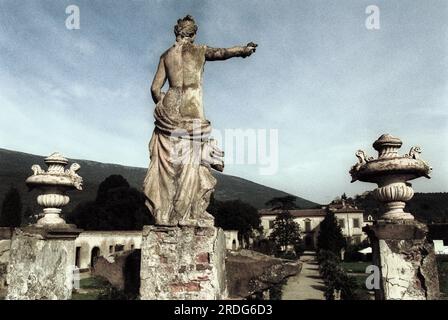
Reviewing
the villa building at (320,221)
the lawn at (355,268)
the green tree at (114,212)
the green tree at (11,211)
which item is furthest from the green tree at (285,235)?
the green tree at (11,211)

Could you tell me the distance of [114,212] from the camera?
4959 centimetres

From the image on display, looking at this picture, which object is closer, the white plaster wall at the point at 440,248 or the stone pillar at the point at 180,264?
the stone pillar at the point at 180,264

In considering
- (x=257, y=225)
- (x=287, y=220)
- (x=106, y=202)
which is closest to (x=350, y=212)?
(x=287, y=220)

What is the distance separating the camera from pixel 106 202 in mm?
51188

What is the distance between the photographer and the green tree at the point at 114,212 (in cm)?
4900

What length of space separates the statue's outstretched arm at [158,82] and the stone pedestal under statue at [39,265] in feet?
7.30

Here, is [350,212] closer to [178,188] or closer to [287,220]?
[287,220]

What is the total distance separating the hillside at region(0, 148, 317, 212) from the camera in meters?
95.5

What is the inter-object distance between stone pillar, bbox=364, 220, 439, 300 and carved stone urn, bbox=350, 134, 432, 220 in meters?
0.15

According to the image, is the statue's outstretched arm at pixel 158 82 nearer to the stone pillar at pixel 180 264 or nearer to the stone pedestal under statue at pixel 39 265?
the stone pillar at pixel 180 264

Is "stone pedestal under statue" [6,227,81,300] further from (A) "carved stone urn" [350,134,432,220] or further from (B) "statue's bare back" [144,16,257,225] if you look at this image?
(A) "carved stone urn" [350,134,432,220]

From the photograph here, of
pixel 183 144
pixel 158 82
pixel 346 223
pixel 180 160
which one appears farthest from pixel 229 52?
pixel 346 223

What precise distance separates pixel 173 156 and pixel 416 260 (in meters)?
2.89

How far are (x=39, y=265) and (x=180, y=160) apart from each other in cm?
247
